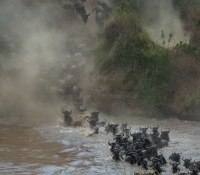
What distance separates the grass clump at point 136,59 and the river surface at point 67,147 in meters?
1.40

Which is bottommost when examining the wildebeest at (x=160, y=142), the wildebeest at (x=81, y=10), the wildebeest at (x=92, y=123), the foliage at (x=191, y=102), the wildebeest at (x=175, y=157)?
the wildebeest at (x=175, y=157)

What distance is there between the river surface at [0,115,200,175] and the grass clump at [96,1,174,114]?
1.40m

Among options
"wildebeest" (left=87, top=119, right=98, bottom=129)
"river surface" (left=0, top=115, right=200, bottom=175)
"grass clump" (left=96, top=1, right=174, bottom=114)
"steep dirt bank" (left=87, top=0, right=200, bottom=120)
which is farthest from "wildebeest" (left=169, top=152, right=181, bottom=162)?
"grass clump" (left=96, top=1, right=174, bottom=114)

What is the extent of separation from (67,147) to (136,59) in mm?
7821

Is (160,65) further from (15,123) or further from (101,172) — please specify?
(101,172)

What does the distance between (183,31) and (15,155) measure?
54.2 ft

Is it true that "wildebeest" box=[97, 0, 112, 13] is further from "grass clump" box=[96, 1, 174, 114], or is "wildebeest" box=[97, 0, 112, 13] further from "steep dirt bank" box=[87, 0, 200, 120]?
"steep dirt bank" box=[87, 0, 200, 120]

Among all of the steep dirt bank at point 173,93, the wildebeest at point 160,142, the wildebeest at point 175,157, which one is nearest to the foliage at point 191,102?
the steep dirt bank at point 173,93

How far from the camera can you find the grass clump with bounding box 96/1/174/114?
64.7ft

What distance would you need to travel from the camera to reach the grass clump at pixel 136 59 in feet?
64.7

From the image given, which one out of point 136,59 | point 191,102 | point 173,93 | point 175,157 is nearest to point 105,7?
point 136,59

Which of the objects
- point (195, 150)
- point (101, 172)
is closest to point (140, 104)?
point (195, 150)

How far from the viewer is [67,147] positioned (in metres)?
14.4

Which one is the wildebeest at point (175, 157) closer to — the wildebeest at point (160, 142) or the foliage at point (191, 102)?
the wildebeest at point (160, 142)
